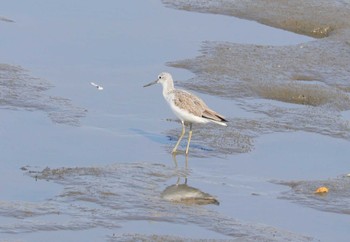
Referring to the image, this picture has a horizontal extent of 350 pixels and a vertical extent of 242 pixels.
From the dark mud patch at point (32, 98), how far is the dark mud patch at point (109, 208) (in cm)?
205

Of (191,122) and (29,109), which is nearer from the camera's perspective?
(191,122)

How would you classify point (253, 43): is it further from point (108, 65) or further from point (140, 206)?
point (140, 206)

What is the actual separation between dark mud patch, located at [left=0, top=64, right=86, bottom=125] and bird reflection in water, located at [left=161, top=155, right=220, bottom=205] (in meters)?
2.42

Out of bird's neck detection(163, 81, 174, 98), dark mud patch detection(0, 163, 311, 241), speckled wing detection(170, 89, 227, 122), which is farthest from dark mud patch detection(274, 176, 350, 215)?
bird's neck detection(163, 81, 174, 98)

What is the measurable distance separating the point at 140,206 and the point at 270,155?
8.34 feet

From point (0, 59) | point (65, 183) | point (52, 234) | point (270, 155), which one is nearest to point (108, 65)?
point (0, 59)

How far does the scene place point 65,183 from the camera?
1139cm

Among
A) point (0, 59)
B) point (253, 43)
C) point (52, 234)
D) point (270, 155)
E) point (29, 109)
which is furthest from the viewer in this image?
point (253, 43)

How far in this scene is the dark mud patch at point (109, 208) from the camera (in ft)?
33.8

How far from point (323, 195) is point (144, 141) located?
99.4 inches

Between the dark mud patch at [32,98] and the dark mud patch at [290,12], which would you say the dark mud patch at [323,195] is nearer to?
the dark mud patch at [32,98]

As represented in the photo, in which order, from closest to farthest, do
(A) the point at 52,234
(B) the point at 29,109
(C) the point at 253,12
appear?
(A) the point at 52,234 → (B) the point at 29,109 → (C) the point at 253,12

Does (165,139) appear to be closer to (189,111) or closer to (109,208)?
(189,111)

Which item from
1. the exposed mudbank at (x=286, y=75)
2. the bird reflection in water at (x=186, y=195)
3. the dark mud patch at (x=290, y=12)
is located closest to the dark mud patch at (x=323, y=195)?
the bird reflection in water at (x=186, y=195)
